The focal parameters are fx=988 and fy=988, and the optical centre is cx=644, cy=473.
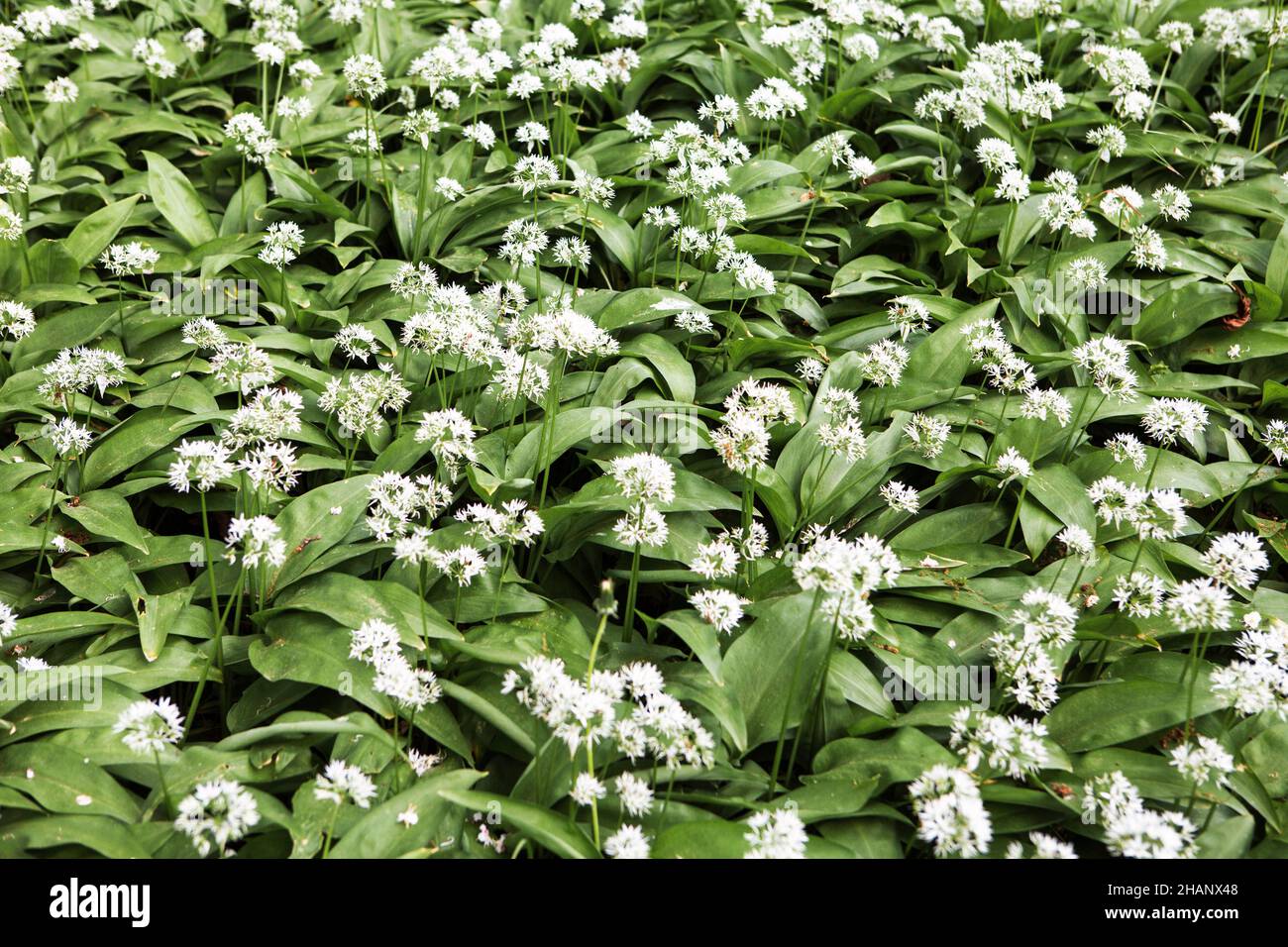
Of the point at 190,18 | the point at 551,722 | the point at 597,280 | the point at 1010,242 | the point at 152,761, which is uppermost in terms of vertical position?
the point at 190,18

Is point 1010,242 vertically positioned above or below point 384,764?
above

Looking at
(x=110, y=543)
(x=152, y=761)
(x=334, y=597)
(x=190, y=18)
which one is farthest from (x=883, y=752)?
(x=190, y=18)

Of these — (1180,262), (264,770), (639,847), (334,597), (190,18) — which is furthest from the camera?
(190,18)

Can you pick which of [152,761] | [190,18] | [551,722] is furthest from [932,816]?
[190,18]

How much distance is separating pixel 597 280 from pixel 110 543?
262 cm

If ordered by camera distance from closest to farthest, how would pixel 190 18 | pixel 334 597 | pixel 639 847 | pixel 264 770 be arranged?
pixel 639 847 → pixel 264 770 → pixel 334 597 → pixel 190 18

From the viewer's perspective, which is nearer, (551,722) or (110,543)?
(551,722)

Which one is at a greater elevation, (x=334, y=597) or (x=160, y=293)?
(x=160, y=293)

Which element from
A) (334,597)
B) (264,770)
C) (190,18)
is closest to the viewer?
(264,770)

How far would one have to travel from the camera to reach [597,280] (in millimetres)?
5160

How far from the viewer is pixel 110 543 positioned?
3.69m

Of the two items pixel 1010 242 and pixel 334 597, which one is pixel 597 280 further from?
pixel 334 597

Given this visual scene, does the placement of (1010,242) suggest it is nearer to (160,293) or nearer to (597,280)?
(597,280)

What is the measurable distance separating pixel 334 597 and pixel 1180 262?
4.41 meters
